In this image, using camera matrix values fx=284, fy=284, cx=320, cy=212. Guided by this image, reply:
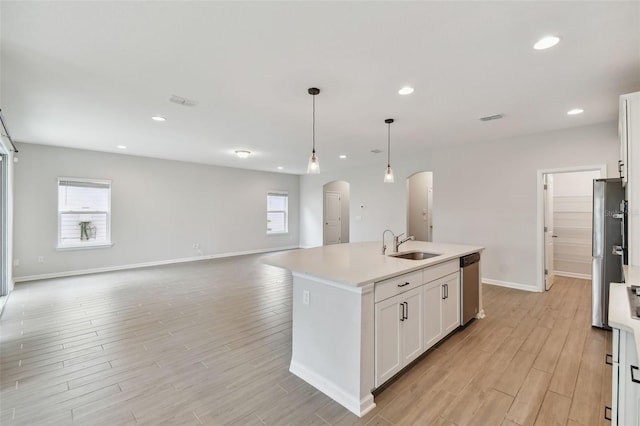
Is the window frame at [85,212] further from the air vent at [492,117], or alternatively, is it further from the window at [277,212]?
the air vent at [492,117]

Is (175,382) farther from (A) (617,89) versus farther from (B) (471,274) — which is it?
(A) (617,89)

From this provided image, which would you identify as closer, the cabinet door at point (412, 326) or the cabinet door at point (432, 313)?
the cabinet door at point (412, 326)

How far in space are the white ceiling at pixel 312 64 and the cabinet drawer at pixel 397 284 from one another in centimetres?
181

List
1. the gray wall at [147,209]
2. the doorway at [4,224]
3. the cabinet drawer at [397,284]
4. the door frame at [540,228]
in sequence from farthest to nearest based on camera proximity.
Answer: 1. the gray wall at [147,209]
2. the door frame at [540,228]
3. the doorway at [4,224]
4. the cabinet drawer at [397,284]

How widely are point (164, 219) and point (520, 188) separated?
7.74 meters

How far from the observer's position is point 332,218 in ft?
33.2

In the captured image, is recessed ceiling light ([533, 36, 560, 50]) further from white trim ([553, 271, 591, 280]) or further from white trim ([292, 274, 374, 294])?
white trim ([553, 271, 591, 280])

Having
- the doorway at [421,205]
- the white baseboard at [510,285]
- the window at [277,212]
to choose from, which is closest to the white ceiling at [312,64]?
the white baseboard at [510,285]

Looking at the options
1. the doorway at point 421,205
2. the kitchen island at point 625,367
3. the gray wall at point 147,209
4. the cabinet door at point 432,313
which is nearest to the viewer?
the kitchen island at point 625,367

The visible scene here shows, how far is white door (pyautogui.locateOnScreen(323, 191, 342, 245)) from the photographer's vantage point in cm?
979

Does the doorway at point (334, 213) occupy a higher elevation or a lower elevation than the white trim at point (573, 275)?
higher

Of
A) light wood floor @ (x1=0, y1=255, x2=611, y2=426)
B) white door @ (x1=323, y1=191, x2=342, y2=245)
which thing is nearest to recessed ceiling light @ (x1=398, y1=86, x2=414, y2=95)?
light wood floor @ (x1=0, y1=255, x2=611, y2=426)

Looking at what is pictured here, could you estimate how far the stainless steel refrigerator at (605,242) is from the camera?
313 centimetres

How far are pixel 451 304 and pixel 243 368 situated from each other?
85.4 inches
